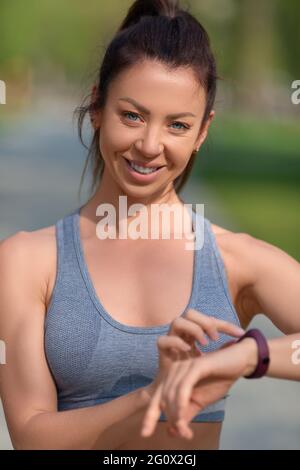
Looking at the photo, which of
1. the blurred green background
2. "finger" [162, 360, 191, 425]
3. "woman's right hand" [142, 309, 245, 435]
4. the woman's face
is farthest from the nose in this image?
the blurred green background

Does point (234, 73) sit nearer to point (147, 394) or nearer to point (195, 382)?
point (147, 394)

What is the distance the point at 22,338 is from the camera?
108 inches

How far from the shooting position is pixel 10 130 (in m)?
22.2

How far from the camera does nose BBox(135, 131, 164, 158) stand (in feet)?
8.77

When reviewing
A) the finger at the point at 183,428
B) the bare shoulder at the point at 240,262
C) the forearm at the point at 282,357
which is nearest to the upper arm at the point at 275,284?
the bare shoulder at the point at 240,262

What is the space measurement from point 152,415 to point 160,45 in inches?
38.8

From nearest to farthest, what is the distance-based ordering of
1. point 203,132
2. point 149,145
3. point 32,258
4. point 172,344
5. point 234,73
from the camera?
1. point 172,344
2. point 149,145
3. point 32,258
4. point 203,132
5. point 234,73

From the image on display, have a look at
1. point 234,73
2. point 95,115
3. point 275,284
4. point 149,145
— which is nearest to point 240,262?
point 275,284

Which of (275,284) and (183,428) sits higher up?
(275,284)

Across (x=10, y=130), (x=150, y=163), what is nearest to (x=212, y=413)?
(x=150, y=163)

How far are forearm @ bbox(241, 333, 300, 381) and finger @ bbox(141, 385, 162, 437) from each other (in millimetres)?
253

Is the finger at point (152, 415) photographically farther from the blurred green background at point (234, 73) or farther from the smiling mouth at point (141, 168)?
the blurred green background at point (234, 73)

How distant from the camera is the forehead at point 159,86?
2.70m

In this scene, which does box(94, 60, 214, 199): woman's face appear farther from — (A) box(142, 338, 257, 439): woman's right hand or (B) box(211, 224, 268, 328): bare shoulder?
(A) box(142, 338, 257, 439): woman's right hand
